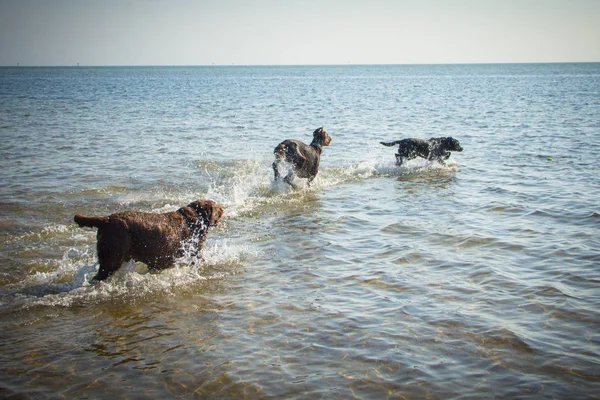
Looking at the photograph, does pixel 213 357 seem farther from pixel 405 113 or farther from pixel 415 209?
pixel 405 113

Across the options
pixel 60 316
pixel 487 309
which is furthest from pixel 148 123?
pixel 487 309

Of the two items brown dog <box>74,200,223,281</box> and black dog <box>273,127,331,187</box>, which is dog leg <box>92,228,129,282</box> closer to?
brown dog <box>74,200,223,281</box>

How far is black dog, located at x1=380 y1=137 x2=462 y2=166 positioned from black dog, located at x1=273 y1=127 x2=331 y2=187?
336 centimetres

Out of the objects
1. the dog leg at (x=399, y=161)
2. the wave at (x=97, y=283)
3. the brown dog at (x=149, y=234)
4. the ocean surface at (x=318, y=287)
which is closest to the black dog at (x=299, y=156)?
the ocean surface at (x=318, y=287)

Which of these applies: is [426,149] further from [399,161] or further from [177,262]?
[177,262]

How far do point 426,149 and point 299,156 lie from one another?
17.5 feet

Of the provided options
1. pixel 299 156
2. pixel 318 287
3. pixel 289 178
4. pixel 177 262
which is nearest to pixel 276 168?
pixel 289 178

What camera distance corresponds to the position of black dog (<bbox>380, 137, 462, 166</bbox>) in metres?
15.4

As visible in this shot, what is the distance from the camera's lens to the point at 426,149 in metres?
15.6

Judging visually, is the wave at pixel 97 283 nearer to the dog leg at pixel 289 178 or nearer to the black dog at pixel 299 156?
the black dog at pixel 299 156

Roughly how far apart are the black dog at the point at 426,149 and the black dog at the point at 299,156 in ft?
11.0

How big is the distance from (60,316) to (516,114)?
106 ft

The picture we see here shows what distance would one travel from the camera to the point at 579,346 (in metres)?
5.37

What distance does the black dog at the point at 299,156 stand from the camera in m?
12.1
